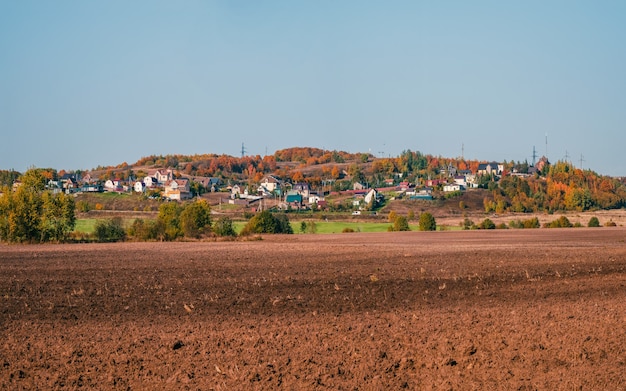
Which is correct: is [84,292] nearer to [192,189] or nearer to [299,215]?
[299,215]

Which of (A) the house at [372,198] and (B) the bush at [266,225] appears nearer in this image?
(B) the bush at [266,225]

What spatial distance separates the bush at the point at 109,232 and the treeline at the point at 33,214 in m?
2.48

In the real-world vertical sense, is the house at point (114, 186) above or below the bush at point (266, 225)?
above

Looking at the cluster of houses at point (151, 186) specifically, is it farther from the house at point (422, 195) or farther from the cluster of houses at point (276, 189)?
the house at point (422, 195)

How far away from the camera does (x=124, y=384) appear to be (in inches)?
576

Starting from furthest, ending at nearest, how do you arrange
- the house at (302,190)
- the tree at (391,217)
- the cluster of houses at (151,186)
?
1. the house at (302,190)
2. the cluster of houses at (151,186)
3. the tree at (391,217)

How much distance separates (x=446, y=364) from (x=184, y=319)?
7.96 m

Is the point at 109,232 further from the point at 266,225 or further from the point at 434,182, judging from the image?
the point at 434,182

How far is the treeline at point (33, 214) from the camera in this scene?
67188 mm

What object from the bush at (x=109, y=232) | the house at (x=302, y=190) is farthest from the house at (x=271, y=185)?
the bush at (x=109, y=232)

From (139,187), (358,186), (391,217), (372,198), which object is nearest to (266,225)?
(391,217)

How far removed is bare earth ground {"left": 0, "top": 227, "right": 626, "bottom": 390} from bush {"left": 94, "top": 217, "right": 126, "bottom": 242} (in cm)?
3712

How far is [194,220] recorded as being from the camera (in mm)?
75812

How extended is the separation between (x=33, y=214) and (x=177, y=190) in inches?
3430
